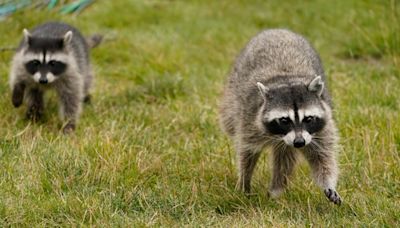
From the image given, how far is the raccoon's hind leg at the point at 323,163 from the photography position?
4.80 metres

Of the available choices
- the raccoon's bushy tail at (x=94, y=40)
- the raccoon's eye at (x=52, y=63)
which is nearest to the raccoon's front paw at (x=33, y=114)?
the raccoon's eye at (x=52, y=63)

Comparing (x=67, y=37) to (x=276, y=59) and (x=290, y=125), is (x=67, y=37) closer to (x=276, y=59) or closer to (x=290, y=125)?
(x=276, y=59)

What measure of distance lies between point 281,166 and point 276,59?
31.3 inches

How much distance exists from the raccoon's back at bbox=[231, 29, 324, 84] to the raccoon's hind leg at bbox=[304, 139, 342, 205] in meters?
0.52

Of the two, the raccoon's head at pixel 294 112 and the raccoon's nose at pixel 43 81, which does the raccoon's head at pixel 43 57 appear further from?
the raccoon's head at pixel 294 112

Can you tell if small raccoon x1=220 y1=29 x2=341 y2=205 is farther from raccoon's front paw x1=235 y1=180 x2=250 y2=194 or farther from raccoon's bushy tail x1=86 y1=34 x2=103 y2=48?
raccoon's bushy tail x1=86 y1=34 x2=103 y2=48

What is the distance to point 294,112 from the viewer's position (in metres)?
4.59

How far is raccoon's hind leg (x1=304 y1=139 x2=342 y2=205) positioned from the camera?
15.7 feet

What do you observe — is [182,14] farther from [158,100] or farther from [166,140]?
[166,140]

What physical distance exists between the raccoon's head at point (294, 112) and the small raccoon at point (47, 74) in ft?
6.96

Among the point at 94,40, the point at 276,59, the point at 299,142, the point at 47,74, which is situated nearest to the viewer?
the point at 299,142

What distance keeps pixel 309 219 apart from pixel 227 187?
2.54 ft

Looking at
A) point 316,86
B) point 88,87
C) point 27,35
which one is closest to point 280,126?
point 316,86

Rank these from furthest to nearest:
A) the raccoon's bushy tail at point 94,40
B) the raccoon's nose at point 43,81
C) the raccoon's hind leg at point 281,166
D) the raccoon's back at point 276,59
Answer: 1. the raccoon's bushy tail at point 94,40
2. the raccoon's nose at point 43,81
3. the raccoon's back at point 276,59
4. the raccoon's hind leg at point 281,166
